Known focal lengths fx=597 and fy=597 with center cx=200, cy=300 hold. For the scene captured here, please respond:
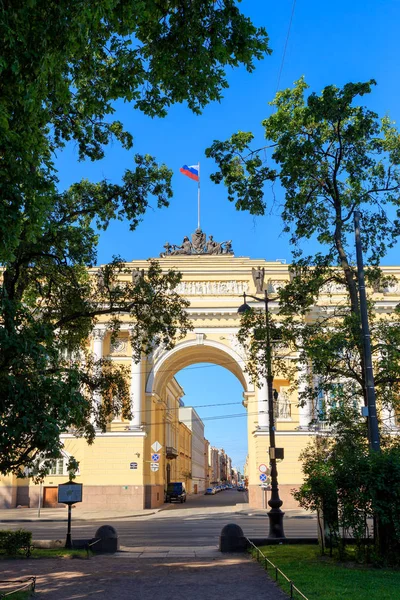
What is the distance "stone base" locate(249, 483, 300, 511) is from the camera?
3728cm

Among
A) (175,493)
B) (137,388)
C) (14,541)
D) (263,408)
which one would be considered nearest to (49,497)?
(137,388)

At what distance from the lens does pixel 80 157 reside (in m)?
15.0

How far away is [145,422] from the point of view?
1556 inches

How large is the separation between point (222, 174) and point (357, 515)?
882 cm

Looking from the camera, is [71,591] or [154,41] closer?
[71,591]

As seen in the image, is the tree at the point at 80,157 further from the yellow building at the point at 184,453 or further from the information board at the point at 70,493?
the yellow building at the point at 184,453

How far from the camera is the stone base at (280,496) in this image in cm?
3728

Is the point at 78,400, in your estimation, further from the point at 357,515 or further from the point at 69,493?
the point at 69,493

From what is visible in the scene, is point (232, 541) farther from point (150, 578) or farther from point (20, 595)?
point (20, 595)

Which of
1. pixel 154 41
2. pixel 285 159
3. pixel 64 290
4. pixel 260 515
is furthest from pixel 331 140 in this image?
pixel 260 515

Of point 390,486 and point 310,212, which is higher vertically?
point 310,212

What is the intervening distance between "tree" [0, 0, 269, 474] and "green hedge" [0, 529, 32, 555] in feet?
10.5

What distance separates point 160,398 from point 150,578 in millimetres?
31886

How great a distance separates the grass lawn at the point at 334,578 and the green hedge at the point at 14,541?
6373mm
